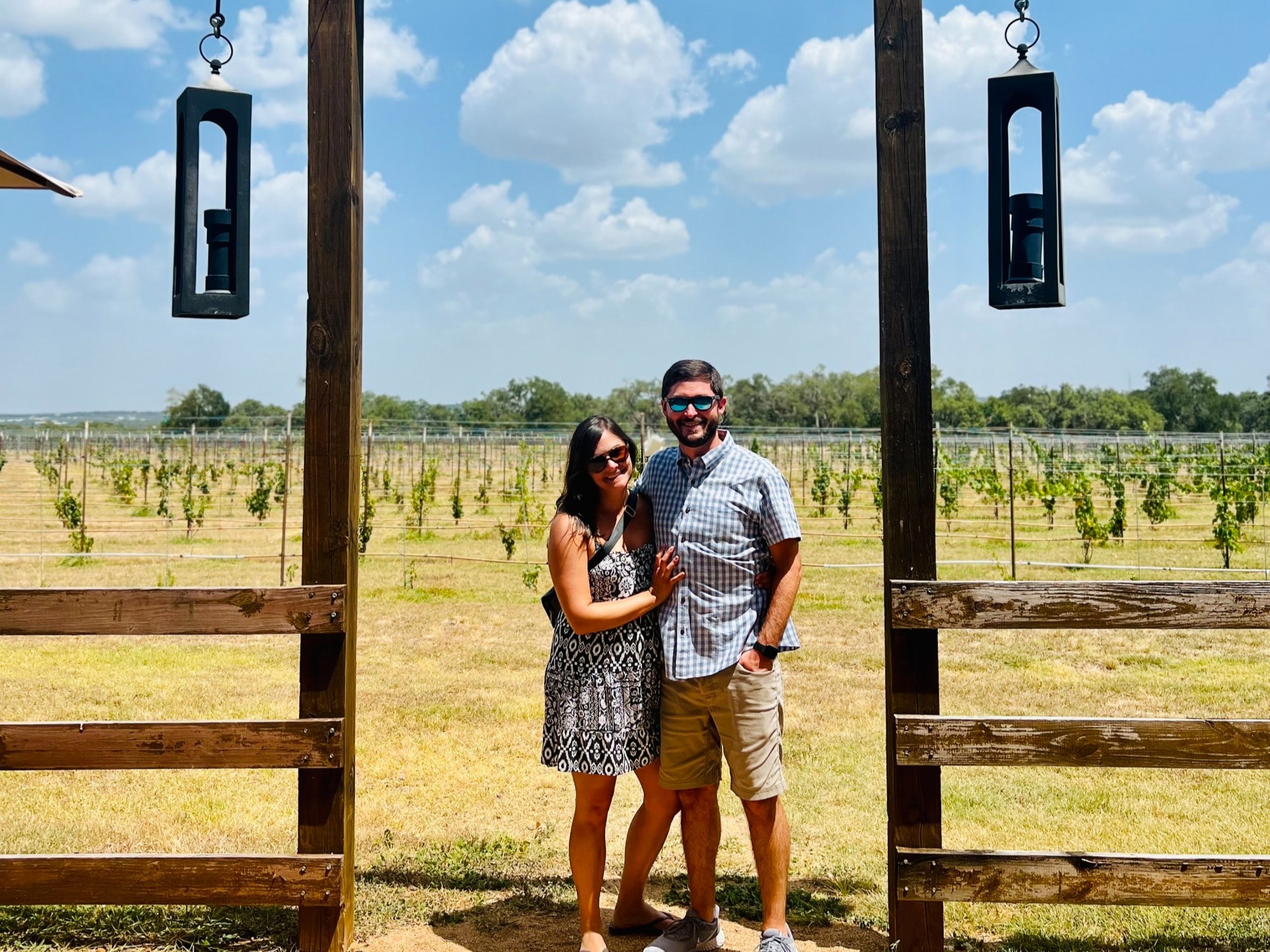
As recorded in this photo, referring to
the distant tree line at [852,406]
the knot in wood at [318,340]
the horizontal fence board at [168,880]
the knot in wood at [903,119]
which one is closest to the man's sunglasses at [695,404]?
the knot in wood at [903,119]

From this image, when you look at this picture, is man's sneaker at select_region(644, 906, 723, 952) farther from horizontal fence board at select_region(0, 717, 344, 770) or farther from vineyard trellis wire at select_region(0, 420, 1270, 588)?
vineyard trellis wire at select_region(0, 420, 1270, 588)

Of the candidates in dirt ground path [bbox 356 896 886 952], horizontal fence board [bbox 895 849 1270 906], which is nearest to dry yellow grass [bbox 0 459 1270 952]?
dirt ground path [bbox 356 896 886 952]

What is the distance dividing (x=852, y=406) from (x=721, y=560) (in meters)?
76.4

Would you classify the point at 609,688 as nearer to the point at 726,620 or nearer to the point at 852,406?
the point at 726,620

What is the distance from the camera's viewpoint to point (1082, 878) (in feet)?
9.25

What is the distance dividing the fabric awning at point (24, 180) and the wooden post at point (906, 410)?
2.65 metres

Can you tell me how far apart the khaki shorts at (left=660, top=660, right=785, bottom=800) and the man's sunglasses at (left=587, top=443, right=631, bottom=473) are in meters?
0.67

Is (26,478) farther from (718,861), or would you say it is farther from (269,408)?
(269,408)

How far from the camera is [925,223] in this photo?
296 cm

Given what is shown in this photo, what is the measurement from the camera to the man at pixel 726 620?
→ 2955 mm

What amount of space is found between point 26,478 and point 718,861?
35.1 m

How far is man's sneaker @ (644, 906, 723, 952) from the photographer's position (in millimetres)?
3168

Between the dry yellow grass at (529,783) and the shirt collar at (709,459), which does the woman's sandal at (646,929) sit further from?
the shirt collar at (709,459)

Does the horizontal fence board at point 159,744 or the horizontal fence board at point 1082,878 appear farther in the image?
the horizontal fence board at point 159,744
